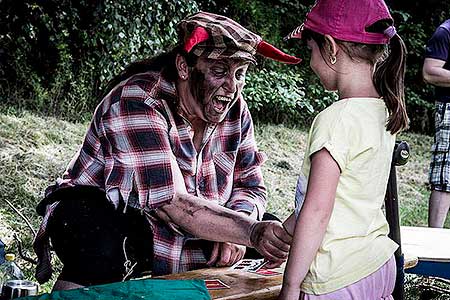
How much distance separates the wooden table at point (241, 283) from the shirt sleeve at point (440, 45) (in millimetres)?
2938

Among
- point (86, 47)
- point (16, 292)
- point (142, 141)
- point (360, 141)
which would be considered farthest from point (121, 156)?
point (86, 47)

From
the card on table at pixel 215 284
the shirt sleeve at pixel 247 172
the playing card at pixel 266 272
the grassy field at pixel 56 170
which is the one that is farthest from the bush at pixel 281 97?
the card on table at pixel 215 284

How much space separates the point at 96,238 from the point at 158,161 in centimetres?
33

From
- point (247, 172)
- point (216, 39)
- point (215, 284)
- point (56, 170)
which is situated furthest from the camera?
point (56, 170)

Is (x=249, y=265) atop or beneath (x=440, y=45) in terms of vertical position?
beneath

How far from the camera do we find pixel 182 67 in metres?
2.92

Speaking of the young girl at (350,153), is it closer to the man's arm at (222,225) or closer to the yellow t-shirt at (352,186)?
the yellow t-shirt at (352,186)

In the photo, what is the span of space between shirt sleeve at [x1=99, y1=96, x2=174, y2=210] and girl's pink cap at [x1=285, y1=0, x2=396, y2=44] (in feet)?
2.26

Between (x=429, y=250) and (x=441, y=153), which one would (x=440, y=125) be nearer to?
(x=441, y=153)

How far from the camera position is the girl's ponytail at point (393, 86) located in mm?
2305

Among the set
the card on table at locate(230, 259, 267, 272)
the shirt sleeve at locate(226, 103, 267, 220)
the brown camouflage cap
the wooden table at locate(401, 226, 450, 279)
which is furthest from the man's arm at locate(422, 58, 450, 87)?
the card on table at locate(230, 259, 267, 272)

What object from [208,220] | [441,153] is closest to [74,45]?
[441,153]

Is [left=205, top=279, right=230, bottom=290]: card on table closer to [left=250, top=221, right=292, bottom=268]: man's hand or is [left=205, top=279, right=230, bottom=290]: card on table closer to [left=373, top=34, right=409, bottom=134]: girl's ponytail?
[left=250, top=221, right=292, bottom=268]: man's hand

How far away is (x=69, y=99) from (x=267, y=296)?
17.6ft
